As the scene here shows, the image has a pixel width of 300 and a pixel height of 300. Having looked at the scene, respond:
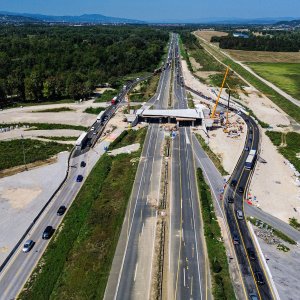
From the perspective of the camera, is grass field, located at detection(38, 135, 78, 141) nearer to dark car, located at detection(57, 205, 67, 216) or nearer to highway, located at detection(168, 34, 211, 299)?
highway, located at detection(168, 34, 211, 299)

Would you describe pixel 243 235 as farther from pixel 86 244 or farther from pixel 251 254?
pixel 86 244

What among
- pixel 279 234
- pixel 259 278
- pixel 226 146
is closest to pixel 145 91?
pixel 226 146

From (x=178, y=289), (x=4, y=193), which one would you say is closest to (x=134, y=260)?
(x=178, y=289)

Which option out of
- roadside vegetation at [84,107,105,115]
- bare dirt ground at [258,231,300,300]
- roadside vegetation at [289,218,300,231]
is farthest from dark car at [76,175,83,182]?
roadside vegetation at [84,107,105,115]

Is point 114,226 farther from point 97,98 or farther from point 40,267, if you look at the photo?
point 97,98

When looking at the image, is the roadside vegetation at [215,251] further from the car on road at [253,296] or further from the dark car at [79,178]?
the dark car at [79,178]

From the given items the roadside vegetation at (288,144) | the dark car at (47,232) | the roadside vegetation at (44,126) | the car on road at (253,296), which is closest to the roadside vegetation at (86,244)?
the dark car at (47,232)
